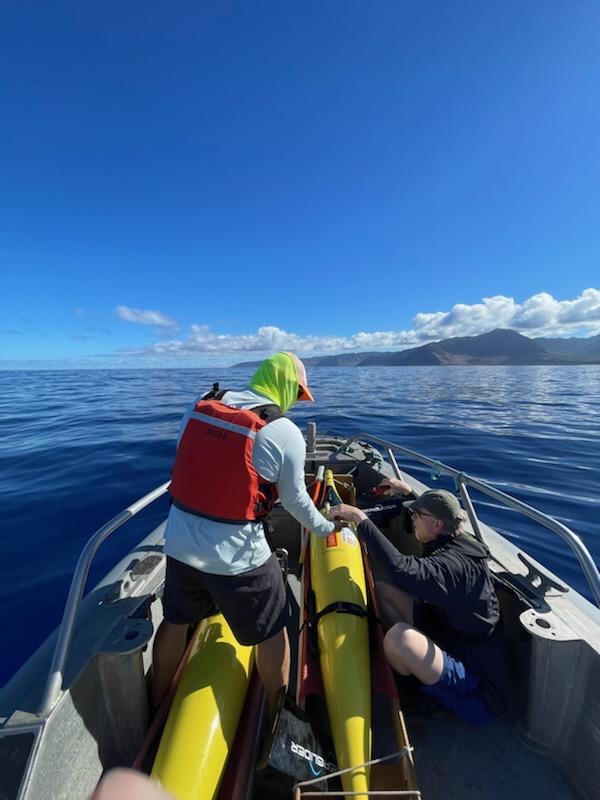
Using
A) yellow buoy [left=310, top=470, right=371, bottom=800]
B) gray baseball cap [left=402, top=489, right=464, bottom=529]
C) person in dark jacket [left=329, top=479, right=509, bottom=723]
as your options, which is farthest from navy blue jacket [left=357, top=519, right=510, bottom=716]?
yellow buoy [left=310, top=470, right=371, bottom=800]

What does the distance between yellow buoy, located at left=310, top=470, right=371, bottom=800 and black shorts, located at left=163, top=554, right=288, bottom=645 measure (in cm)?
60

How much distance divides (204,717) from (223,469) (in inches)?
54.2

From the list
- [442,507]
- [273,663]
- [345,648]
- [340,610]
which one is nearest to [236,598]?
[273,663]

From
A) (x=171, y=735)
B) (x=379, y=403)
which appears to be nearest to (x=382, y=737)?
(x=171, y=735)

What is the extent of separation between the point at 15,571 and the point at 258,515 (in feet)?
15.7

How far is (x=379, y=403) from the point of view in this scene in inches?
825

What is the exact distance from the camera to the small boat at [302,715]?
174 cm

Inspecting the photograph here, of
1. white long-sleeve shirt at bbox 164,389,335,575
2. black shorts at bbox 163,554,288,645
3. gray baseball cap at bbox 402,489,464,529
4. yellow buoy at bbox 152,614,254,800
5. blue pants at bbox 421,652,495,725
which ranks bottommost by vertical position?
blue pants at bbox 421,652,495,725

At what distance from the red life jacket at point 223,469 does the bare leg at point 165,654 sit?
869 mm

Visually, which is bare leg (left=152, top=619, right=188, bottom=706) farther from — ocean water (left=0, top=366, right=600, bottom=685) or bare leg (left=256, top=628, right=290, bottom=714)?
ocean water (left=0, top=366, right=600, bottom=685)

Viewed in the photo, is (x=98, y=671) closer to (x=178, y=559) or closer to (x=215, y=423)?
(x=178, y=559)

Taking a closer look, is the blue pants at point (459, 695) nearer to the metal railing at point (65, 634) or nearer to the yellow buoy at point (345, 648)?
the yellow buoy at point (345, 648)

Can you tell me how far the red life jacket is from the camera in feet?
6.13

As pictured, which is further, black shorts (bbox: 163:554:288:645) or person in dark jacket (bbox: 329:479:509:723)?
person in dark jacket (bbox: 329:479:509:723)
